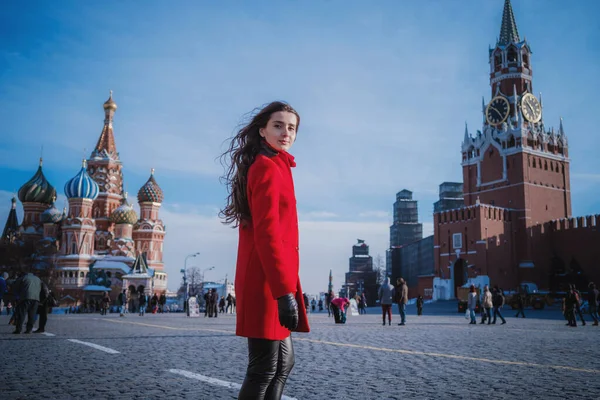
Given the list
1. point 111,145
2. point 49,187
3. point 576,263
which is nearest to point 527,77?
point 576,263

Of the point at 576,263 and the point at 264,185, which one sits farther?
the point at 576,263

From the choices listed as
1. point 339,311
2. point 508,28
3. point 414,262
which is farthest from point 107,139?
point 339,311

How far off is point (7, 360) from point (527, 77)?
75.0m

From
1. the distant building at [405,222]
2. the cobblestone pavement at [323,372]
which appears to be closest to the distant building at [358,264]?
A: the distant building at [405,222]

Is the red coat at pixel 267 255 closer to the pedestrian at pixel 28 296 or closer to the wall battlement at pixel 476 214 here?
the pedestrian at pixel 28 296

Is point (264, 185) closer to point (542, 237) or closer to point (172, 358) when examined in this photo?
point (172, 358)

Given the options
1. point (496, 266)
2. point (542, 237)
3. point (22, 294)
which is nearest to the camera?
point (22, 294)

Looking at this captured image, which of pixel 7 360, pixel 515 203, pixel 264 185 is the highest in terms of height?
pixel 515 203

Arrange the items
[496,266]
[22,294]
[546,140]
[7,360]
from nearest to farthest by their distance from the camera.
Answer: [7,360] < [22,294] < [496,266] < [546,140]

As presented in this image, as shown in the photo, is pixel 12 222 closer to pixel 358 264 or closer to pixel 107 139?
pixel 107 139

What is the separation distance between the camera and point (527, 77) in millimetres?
71875

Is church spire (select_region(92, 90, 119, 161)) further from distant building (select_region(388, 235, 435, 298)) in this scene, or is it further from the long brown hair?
the long brown hair

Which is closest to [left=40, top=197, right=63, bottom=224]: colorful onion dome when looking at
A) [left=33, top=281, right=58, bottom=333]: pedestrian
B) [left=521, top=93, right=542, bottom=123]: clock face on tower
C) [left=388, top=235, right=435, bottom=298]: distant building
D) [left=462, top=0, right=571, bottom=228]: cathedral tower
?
[left=388, top=235, right=435, bottom=298]: distant building

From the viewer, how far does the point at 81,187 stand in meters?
69.9
